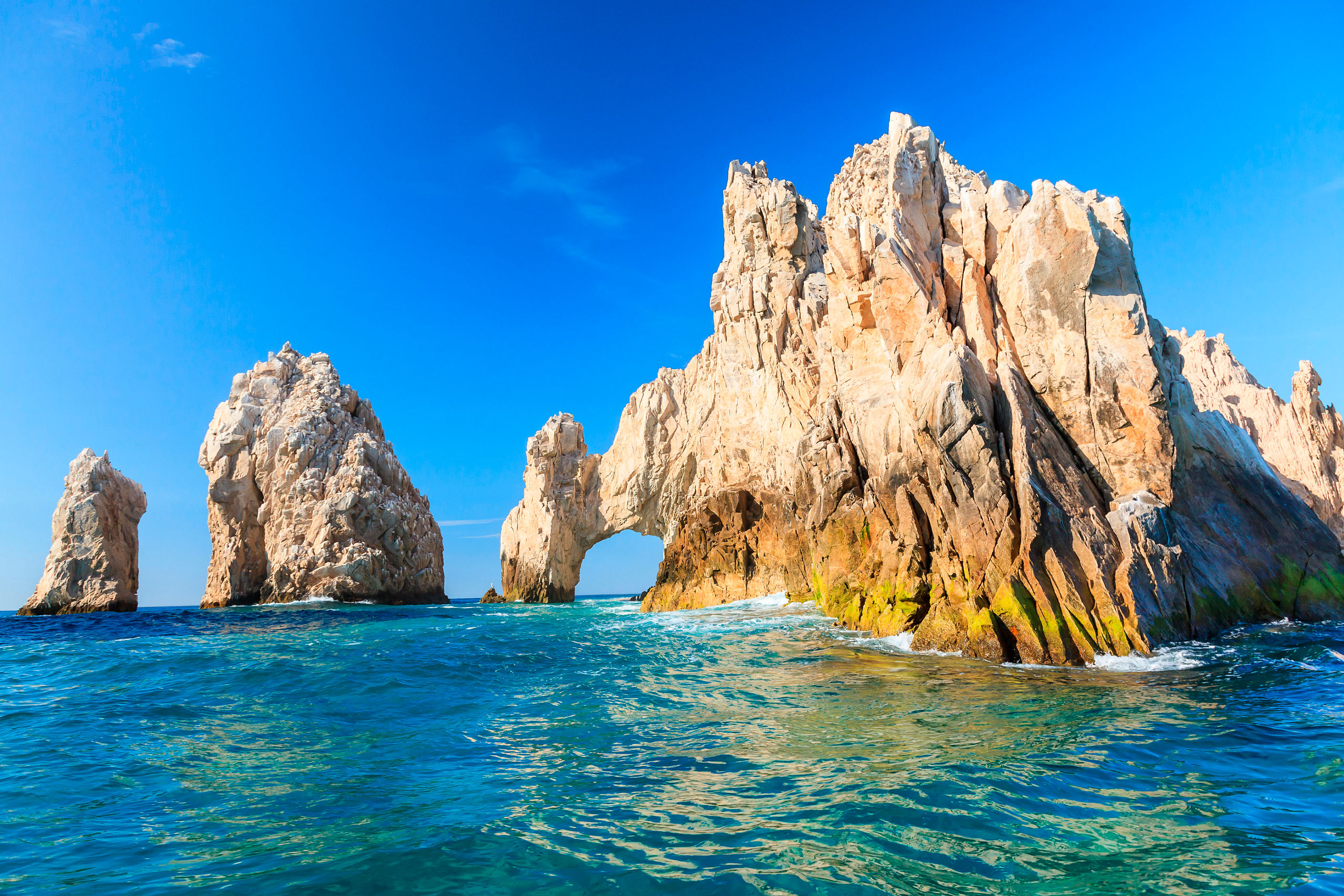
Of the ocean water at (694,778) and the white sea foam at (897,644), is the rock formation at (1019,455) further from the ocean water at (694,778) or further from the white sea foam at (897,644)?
the ocean water at (694,778)

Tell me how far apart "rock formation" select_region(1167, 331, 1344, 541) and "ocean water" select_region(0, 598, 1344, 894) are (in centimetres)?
3786

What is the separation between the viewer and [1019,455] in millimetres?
14625

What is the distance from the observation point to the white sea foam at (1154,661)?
11.6 metres

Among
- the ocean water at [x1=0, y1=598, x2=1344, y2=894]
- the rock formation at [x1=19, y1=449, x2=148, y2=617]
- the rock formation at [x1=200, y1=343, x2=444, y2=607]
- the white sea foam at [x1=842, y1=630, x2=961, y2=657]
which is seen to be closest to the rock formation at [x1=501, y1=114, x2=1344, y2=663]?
the white sea foam at [x1=842, y1=630, x2=961, y2=657]

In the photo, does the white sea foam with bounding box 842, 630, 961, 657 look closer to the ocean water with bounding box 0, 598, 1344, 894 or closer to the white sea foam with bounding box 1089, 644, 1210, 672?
the ocean water with bounding box 0, 598, 1344, 894

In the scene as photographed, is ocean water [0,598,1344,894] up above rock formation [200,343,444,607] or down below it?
below

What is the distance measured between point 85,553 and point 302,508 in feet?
49.1

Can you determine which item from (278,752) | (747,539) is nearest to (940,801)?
(278,752)

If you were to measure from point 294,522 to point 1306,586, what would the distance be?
59.7 metres

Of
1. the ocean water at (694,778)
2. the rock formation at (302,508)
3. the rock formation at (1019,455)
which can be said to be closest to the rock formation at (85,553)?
the rock formation at (302,508)

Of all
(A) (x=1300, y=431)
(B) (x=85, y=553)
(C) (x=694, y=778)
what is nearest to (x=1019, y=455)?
(C) (x=694, y=778)

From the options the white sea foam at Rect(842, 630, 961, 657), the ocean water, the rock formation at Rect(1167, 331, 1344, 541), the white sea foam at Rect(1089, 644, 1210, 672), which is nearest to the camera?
the ocean water

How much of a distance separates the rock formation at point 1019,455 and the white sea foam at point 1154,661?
262mm

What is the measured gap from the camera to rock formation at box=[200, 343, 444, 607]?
52688 mm
